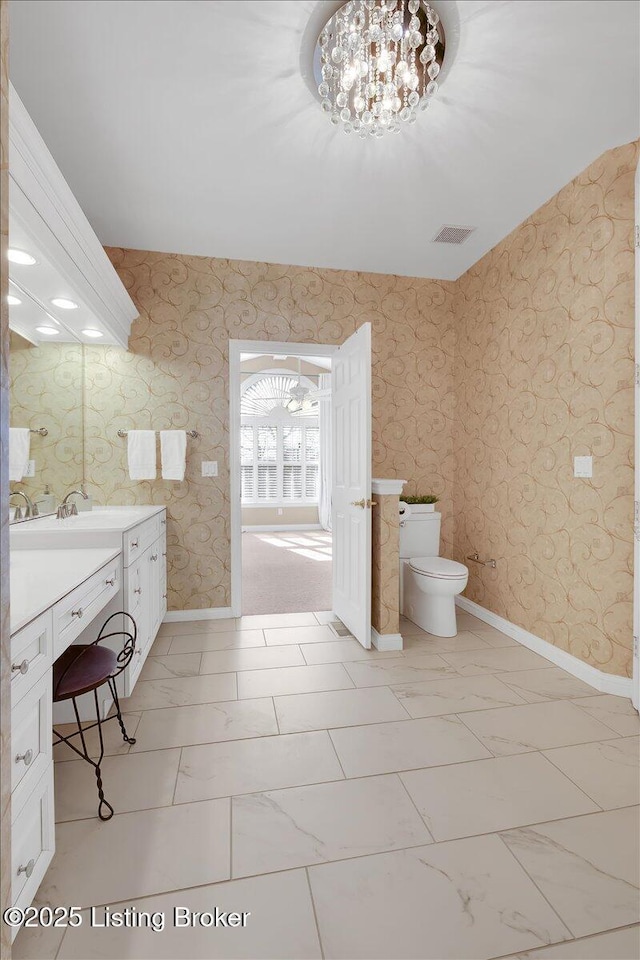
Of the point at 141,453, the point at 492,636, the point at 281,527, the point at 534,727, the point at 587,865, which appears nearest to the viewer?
the point at 587,865

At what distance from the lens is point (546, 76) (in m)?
1.74

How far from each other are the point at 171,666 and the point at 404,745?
1386 mm

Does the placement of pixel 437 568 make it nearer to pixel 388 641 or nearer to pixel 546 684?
pixel 388 641

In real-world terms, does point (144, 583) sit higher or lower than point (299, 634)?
higher

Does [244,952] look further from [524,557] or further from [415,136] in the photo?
[415,136]

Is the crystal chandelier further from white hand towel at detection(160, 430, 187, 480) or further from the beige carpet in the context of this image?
the beige carpet

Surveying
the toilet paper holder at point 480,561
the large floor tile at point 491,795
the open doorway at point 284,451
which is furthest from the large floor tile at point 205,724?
the open doorway at point 284,451

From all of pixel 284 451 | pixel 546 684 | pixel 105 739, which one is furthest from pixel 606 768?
pixel 284 451

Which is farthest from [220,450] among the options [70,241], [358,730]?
[358,730]

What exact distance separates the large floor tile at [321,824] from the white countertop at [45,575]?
0.91m

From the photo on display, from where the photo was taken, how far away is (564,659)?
2.41 meters

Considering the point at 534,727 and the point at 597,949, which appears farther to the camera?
the point at 534,727

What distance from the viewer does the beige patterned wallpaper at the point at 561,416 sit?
211 centimetres

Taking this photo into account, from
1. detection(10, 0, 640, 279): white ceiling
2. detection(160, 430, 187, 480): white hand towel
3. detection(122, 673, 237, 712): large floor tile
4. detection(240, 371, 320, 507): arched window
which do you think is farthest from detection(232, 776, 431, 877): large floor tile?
detection(240, 371, 320, 507): arched window
